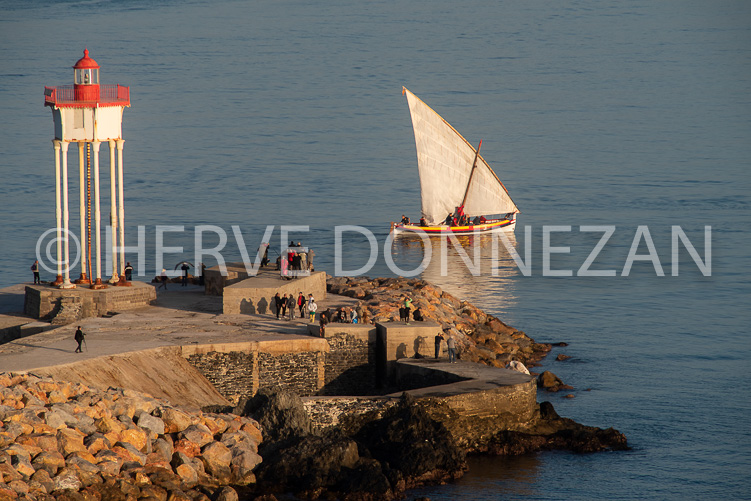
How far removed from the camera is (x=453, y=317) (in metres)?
54.0

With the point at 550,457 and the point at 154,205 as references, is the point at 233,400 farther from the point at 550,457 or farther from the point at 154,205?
the point at 154,205

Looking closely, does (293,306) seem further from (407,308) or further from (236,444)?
(236,444)

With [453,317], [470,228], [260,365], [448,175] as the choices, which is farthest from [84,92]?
[470,228]

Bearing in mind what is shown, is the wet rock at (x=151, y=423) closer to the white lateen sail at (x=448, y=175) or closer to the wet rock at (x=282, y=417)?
the wet rock at (x=282, y=417)

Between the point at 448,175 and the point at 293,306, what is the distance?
47788mm

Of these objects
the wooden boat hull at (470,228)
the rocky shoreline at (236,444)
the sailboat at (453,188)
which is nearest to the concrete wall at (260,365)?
the rocky shoreline at (236,444)

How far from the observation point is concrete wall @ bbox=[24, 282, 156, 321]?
47219 millimetres

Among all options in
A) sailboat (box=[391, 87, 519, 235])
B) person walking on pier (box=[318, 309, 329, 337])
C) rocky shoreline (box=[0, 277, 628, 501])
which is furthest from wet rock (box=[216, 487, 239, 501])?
sailboat (box=[391, 87, 519, 235])

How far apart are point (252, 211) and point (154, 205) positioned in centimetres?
906

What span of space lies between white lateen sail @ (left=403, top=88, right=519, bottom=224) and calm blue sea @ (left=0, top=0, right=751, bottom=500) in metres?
3.74

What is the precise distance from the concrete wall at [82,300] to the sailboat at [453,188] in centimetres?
4301

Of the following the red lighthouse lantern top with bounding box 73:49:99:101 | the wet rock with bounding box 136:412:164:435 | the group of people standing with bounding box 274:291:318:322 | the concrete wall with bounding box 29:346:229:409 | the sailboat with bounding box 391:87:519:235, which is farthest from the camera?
the sailboat with bounding box 391:87:519:235

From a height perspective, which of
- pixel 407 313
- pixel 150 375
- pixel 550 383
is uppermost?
pixel 407 313

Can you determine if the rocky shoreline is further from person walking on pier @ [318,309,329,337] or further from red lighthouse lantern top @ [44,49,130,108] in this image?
red lighthouse lantern top @ [44,49,130,108]
